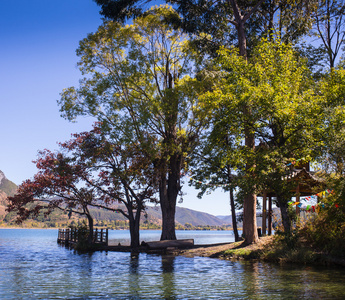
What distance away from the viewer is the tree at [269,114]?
1908 centimetres

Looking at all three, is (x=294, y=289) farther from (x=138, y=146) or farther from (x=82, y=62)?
(x=82, y=62)

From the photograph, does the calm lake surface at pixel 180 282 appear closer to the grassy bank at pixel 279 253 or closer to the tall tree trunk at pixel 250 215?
the grassy bank at pixel 279 253

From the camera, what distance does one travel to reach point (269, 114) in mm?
19719

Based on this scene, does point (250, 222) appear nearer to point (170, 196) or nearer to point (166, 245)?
point (166, 245)

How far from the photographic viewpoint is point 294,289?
11.3m

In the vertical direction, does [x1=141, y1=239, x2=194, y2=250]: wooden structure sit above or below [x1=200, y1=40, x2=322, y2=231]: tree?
below

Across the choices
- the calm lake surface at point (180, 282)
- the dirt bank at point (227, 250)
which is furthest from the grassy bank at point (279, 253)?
the calm lake surface at point (180, 282)

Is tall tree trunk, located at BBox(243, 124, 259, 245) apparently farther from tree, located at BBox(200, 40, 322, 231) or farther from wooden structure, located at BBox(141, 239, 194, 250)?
wooden structure, located at BBox(141, 239, 194, 250)

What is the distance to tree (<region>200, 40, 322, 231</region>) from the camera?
62.6 feet

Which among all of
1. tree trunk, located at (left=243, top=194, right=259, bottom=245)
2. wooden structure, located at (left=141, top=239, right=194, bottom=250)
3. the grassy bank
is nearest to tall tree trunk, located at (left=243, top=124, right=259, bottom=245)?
tree trunk, located at (left=243, top=194, right=259, bottom=245)

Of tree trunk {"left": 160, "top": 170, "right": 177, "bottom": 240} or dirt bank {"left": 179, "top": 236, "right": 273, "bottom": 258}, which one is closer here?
dirt bank {"left": 179, "top": 236, "right": 273, "bottom": 258}

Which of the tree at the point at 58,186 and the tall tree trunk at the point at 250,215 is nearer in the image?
the tall tree trunk at the point at 250,215

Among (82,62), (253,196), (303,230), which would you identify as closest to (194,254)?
(253,196)

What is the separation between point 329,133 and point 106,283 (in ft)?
43.4
